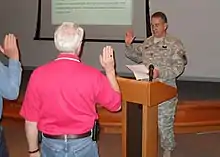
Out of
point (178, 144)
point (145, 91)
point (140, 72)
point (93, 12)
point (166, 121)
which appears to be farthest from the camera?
point (93, 12)

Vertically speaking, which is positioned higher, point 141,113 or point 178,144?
point 141,113

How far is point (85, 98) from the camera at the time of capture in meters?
1.94

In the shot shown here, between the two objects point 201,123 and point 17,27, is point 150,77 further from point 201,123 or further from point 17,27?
point 17,27

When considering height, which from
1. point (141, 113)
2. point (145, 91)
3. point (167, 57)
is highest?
point (167, 57)

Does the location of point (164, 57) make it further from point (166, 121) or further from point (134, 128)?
point (134, 128)

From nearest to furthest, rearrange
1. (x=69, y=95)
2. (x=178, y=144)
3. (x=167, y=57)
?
1. (x=69, y=95)
2. (x=167, y=57)
3. (x=178, y=144)

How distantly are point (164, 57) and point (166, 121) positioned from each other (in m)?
0.55

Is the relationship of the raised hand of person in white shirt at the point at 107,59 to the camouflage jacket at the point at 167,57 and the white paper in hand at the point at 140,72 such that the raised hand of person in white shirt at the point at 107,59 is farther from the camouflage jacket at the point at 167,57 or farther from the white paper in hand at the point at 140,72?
the camouflage jacket at the point at 167,57

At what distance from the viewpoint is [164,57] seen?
3424mm

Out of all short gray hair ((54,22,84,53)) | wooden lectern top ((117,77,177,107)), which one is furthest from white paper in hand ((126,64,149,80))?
short gray hair ((54,22,84,53))

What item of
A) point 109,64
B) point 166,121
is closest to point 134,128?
point 166,121

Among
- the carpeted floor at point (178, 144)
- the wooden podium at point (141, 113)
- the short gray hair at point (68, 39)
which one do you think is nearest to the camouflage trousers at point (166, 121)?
the carpeted floor at point (178, 144)

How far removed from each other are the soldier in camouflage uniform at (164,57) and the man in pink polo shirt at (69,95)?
4.58 ft

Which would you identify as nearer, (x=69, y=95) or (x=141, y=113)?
(x=69, y=95)
